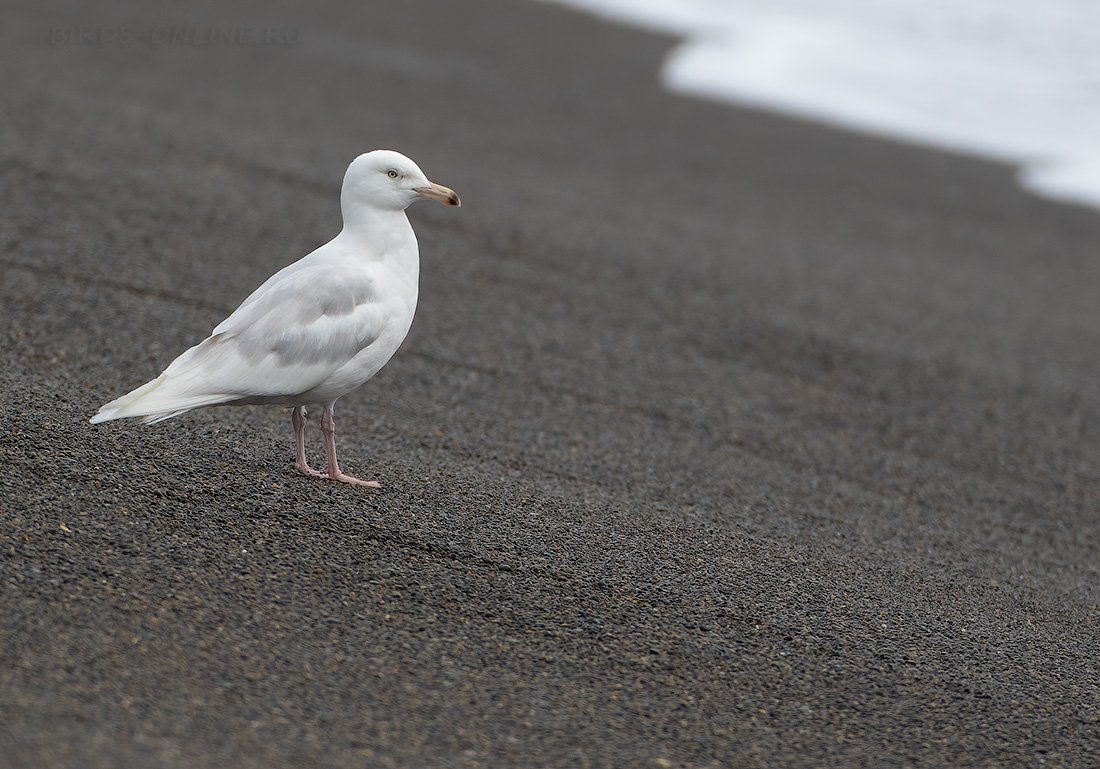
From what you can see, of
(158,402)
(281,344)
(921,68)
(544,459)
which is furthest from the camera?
(921,68)

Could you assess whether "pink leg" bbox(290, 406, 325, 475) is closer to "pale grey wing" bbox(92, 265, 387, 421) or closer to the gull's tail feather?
"pale grey wing" bbox(92, 265, 387, 421)

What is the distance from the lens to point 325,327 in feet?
12.2

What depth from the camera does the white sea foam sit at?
1179 cm

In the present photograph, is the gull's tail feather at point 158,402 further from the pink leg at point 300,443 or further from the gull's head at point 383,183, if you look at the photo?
the gull's head at point 383,183

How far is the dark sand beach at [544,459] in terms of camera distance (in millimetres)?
3008

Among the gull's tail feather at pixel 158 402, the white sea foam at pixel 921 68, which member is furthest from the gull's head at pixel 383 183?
the white sea foam at pixel 921 68

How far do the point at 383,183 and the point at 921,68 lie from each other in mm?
12047

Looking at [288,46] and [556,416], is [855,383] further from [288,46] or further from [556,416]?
[288,46]

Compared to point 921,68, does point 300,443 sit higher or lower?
lower

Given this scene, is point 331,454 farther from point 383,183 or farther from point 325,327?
point 383,183

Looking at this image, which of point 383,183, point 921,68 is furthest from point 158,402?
point 921,68

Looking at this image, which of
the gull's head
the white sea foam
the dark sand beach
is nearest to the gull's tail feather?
the dark sand beach

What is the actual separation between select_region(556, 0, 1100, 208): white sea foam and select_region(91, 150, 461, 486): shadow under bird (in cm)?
831

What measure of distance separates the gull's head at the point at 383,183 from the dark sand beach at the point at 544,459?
41.1 inches
